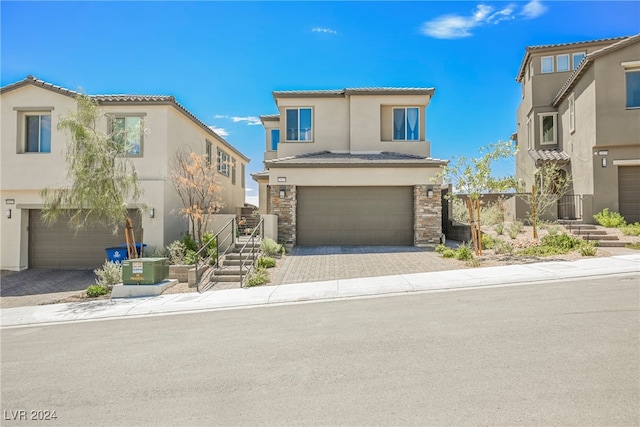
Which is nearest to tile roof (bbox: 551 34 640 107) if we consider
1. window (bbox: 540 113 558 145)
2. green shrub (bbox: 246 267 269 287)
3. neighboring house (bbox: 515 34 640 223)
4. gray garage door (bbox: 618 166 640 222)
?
neighboring house (bbox: 515 34 640 223)

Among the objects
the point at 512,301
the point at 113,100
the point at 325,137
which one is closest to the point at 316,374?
the point at 512,301

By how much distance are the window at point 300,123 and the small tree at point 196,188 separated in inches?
219

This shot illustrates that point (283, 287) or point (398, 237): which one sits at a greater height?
point (398, 237)

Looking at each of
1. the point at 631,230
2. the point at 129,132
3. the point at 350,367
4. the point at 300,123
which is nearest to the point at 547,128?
the point at 631,230

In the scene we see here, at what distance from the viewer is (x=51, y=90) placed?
15.7 meters

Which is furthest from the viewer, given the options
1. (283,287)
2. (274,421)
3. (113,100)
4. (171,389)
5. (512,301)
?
(113,100)

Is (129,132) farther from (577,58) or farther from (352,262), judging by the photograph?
(577,58)

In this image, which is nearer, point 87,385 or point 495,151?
point 87,385

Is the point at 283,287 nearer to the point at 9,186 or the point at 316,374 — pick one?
the point at 316,374

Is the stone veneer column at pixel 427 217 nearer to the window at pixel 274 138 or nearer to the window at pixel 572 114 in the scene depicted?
the window at pixel 572 114

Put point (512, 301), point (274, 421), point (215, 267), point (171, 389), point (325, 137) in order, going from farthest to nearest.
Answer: point (325, 137) < point (215, 267) < point (512, 301) < point (171, 389) < point (274, 421)

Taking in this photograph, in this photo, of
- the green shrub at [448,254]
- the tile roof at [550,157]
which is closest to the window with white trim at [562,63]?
the tile roof at [550,157]

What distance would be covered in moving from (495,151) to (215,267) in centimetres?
1055

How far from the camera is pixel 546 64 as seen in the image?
22016 millimetres
